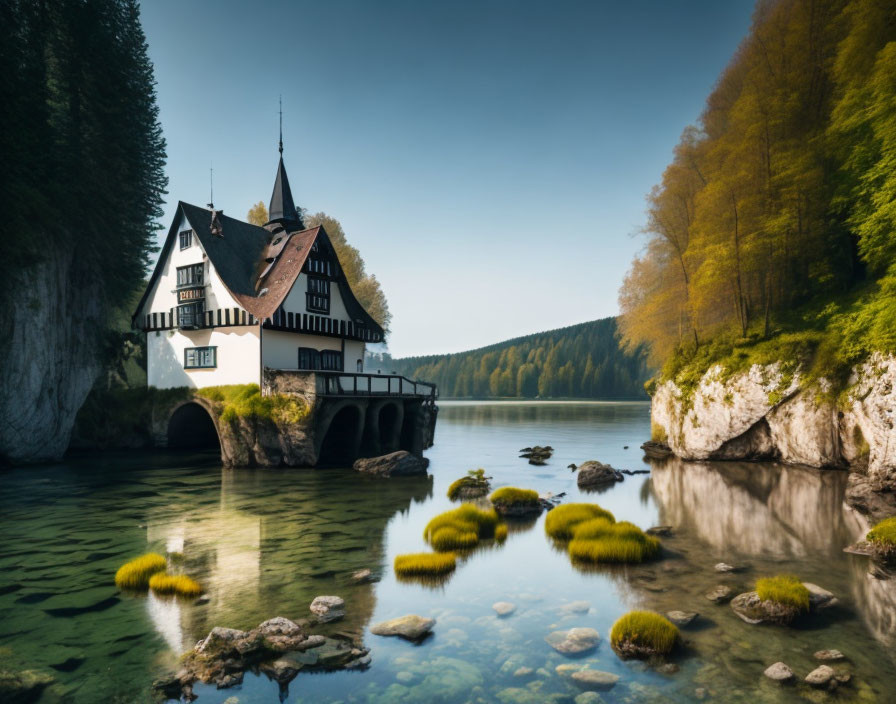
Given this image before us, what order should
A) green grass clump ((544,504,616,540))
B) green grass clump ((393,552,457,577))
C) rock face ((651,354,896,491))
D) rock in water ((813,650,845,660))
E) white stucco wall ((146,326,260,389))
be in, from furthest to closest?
white stucco wall ((146,326,260,389)) < rock face ((651,354,896,491)) < green grass clump ((544,504,616,540)) < green grass clump ((393,552,457,577)) < rock in water ((813,650,845,660))

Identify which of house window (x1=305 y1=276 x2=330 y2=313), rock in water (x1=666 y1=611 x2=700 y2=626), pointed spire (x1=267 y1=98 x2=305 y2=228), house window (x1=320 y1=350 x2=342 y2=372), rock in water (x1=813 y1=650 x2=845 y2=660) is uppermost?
pointed spire (x1=267 y1=98 x2=305 y2=228)

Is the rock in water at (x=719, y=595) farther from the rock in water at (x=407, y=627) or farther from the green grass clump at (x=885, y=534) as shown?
the rock in water at (x=407, y=627)

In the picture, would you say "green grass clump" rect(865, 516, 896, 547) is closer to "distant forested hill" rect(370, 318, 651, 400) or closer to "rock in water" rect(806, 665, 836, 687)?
"rock in water" rect(806, 665, 836, 687)

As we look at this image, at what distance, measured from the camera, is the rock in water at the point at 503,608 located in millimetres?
11156

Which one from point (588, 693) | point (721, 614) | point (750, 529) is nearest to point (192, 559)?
point (588, 693)

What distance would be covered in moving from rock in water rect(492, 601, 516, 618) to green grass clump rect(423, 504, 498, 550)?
15.0 ft

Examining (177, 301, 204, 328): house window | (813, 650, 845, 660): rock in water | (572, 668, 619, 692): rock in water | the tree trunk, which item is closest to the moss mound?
(572, 668, 619, 692): rock in water

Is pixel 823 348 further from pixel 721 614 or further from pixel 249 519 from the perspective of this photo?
pixel 249 519

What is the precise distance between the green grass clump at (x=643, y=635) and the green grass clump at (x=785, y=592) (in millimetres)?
2739

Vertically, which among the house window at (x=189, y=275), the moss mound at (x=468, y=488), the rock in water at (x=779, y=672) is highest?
the house window at (x=189, y=275)

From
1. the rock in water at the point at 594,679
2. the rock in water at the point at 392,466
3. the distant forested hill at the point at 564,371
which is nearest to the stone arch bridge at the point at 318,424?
the rock in water at the point at 392,466

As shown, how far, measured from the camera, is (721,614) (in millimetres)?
10625

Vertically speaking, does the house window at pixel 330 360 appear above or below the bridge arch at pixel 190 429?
above

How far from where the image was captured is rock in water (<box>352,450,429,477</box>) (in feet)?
98.3
